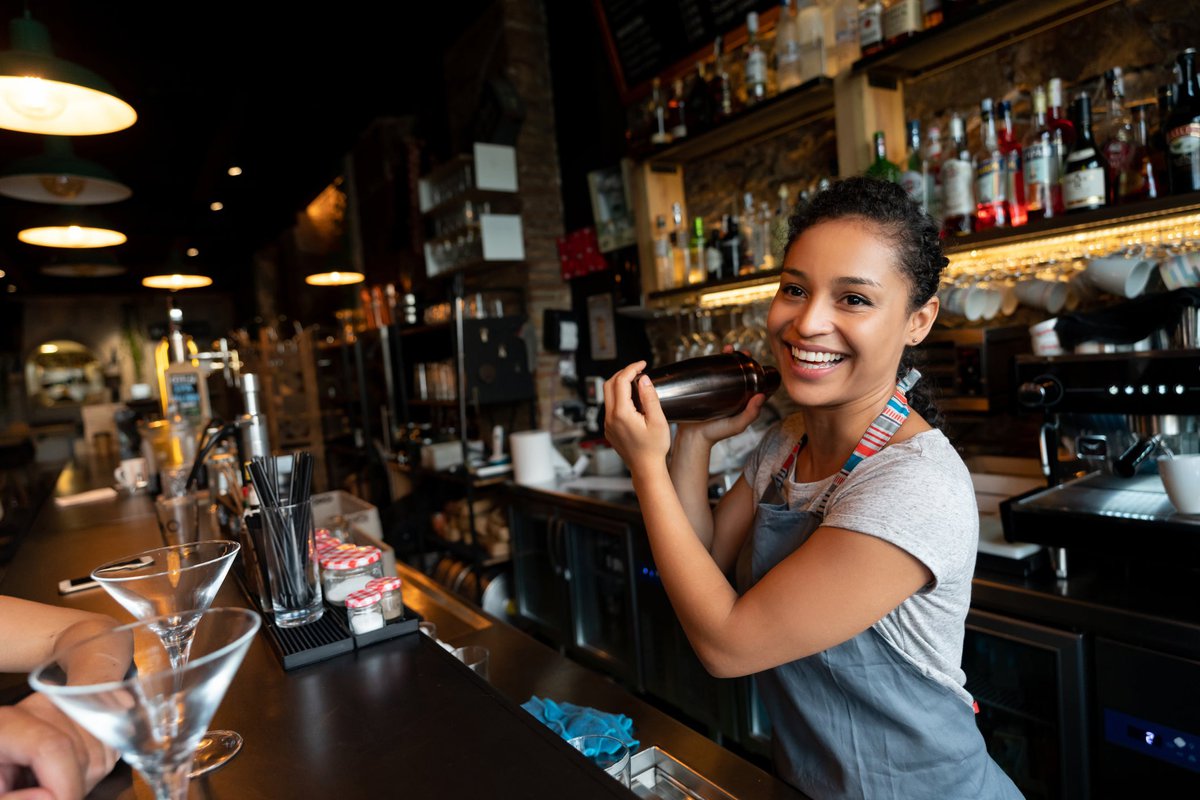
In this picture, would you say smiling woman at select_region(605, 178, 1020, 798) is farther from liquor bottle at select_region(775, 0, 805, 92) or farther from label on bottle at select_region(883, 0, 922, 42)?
liquor bottle at select_region(775, 0, 805, 92)

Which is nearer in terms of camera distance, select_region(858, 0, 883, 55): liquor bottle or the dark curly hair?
the dark curly hair

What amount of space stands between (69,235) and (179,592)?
328cm

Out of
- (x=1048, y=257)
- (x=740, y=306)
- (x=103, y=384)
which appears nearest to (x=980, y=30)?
(x=1048, y=257)

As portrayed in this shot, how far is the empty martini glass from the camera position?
2.70ft

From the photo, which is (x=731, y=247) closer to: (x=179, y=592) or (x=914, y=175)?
(x=914, y=175)

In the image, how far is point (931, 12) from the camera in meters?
2.04

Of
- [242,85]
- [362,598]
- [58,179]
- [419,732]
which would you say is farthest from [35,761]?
[242,85]

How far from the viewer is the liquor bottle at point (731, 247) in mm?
2812

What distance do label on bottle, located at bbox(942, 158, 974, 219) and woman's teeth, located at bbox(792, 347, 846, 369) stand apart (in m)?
1.30

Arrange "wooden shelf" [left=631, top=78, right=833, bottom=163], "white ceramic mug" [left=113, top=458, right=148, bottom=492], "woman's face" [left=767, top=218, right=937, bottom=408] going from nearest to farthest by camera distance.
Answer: "woman's face" [left=767, top=218, right=937, bottom=408], "wooden shelf" [left=631, top=78, right=833, bottom=163], "white ceramic mug" [left=113, top=458, right=148, bottom=492]

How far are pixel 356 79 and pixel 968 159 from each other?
444 cm

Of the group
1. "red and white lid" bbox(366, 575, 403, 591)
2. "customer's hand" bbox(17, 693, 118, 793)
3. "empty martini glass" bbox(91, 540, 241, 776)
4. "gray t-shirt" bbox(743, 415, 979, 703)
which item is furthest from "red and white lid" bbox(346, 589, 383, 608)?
"gray t-shirt" bbox(743, 415, 979, 703)

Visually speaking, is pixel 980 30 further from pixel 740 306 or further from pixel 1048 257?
pixel 740 306

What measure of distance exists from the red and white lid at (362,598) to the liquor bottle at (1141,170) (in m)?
1.93
